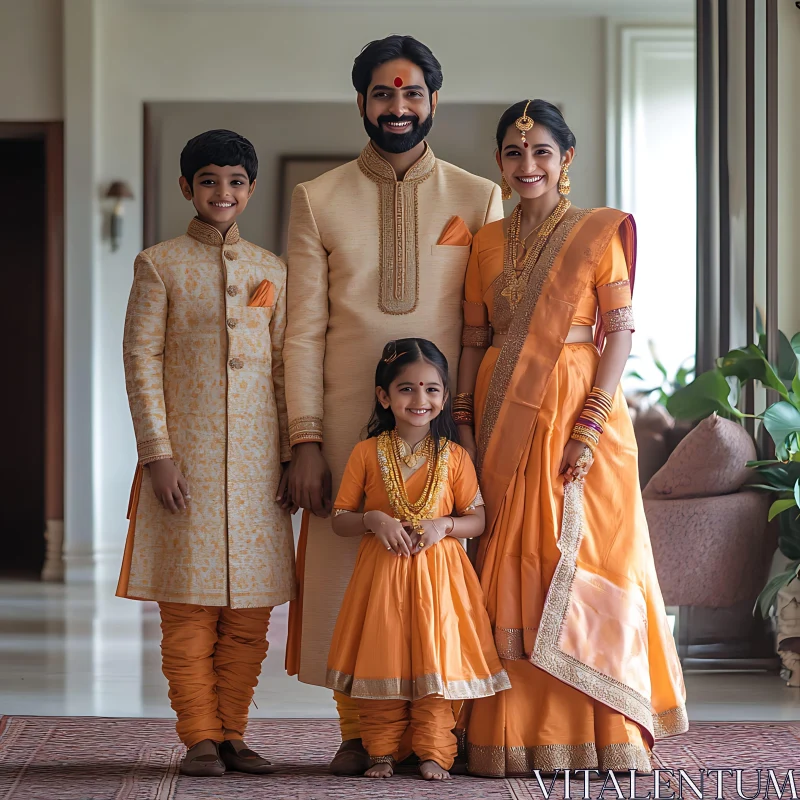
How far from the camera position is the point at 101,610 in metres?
4.93


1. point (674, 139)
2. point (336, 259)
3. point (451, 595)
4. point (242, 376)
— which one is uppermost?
point (674, 139)

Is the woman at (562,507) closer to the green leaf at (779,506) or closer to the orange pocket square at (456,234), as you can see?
the orange pocket square at (456,234)

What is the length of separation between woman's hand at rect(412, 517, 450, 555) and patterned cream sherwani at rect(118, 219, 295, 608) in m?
0.36

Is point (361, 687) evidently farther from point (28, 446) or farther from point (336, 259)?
point (28, 446)

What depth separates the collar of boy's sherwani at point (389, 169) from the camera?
252 cm

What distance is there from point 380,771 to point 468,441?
0.76m

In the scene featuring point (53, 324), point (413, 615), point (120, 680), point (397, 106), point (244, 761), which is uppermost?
point (397, 106)

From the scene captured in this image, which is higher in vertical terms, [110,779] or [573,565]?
[573,565]

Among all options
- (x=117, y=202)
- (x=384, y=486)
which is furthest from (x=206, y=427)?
(x=117, y=202)

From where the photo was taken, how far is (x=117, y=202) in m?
5.92

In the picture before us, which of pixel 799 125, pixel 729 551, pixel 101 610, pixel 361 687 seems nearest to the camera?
pixel 361 687

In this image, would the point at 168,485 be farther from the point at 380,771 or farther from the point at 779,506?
the point at 779,506

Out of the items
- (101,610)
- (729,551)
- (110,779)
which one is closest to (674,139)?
(729,551)

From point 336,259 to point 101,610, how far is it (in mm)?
3055
